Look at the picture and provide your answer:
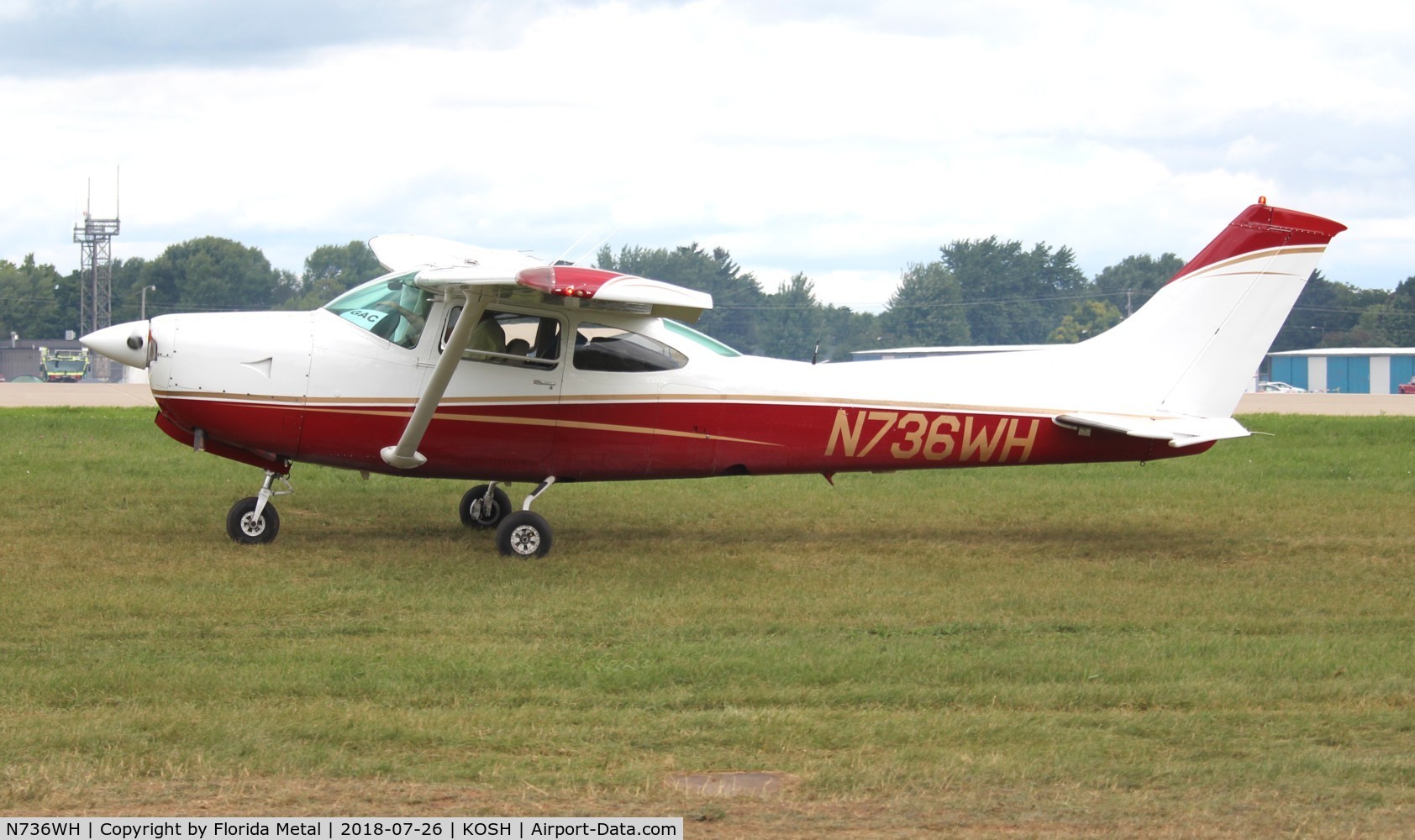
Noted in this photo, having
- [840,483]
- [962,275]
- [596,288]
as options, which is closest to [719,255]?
[962,275]

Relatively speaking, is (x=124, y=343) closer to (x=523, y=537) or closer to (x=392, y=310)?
(x=392, y=310)

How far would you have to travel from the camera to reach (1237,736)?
235 inches

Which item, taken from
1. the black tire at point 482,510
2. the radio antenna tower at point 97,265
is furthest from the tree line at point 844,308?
the black tire at point 482,510

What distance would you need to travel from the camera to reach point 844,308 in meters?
95.2

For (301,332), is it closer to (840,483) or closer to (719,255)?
(840,483)

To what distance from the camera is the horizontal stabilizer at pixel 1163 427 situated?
1098 centimetres

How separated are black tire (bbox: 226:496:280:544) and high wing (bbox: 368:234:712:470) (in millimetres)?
1207

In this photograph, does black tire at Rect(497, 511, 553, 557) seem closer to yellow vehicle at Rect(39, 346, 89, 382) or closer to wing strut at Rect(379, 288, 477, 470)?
wing strut at Rect(379, 288, 477, 470)

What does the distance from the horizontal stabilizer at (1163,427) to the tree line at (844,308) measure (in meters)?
64.3

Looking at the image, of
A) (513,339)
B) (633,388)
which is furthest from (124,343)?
(633,388)

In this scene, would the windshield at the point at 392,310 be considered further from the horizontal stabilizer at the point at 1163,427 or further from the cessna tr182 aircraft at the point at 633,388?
the horizontal stabilizer at the point at 1163,427

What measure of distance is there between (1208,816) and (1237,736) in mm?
1206
